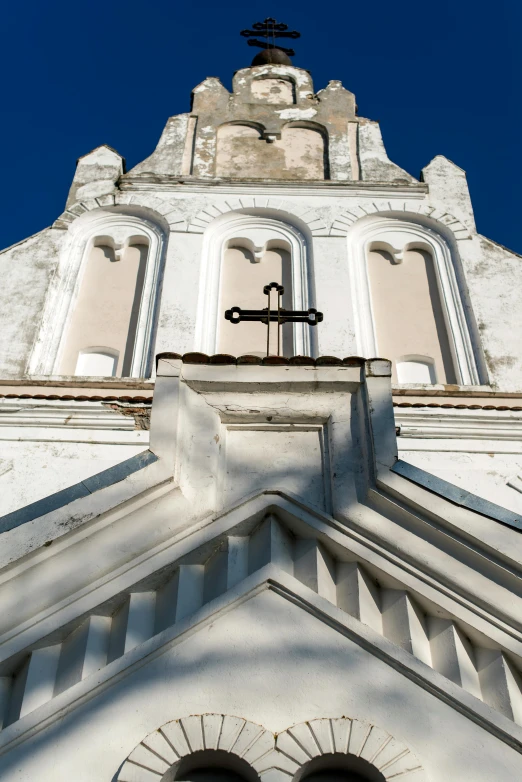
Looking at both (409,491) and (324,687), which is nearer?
(324,687)

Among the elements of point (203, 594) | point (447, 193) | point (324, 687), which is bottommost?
point (324, 687)

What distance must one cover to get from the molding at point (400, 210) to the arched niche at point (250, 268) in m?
0.48

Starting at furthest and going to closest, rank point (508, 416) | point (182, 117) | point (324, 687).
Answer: point (182, 117), point (508, 416), point (324, 687)

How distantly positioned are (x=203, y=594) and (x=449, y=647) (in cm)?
102

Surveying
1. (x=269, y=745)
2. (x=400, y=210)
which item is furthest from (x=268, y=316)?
(x=400, y=210)

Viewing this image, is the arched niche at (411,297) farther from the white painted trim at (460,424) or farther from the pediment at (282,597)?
the pediment at (282,597)

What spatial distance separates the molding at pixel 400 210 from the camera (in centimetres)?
1119

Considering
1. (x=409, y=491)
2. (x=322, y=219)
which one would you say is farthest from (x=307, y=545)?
(x=322, y=219)

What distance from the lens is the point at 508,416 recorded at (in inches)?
339

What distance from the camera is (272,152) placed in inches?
498

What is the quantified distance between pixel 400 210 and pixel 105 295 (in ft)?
12.1

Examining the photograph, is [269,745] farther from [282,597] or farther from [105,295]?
[105,295]

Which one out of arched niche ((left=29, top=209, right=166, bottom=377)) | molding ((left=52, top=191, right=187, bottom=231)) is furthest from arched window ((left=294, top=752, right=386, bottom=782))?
molding ((left=52, top=191, right=187, bottom=231))

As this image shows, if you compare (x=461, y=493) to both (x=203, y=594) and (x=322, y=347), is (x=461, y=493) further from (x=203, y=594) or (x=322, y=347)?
(x=322, y=347)
